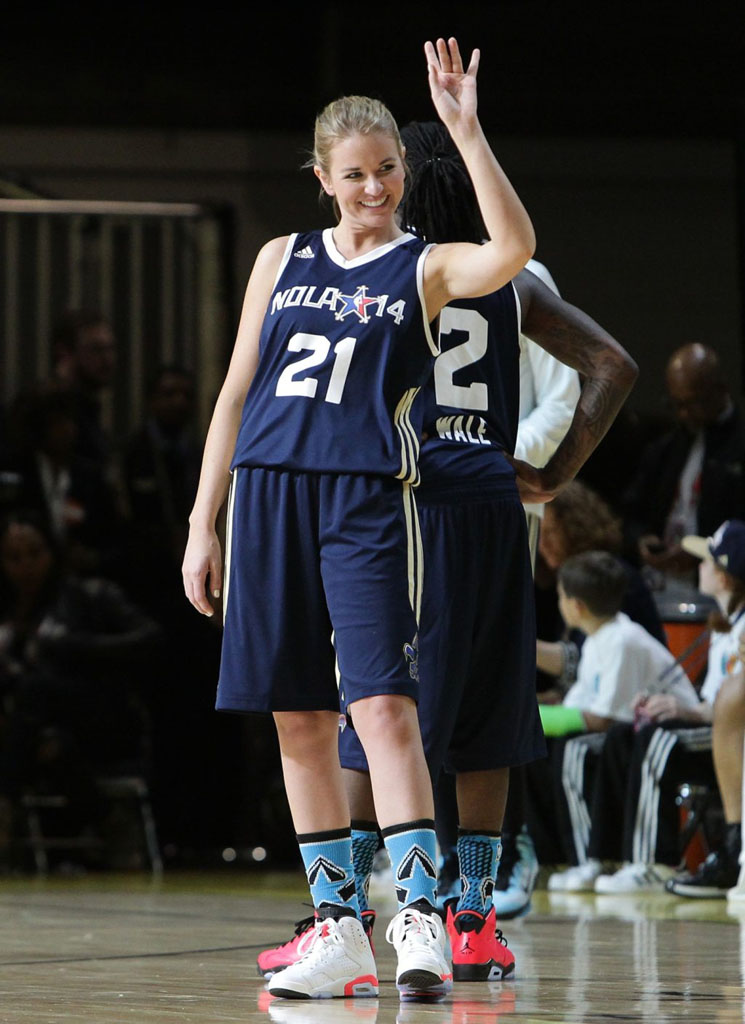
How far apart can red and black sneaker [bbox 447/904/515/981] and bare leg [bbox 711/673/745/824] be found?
2.08m

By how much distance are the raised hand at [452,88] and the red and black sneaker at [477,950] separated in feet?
4.00

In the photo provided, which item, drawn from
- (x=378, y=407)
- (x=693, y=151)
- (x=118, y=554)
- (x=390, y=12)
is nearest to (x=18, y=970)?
(x=378, y=407)

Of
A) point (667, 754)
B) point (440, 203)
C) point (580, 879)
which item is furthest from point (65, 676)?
point (440, 203)

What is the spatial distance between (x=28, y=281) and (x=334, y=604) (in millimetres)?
7760

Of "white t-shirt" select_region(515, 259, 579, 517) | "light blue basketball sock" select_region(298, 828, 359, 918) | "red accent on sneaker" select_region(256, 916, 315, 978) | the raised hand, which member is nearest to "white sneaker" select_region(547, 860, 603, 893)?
"white t-shirt" select_region(515, 259, 579, 517)

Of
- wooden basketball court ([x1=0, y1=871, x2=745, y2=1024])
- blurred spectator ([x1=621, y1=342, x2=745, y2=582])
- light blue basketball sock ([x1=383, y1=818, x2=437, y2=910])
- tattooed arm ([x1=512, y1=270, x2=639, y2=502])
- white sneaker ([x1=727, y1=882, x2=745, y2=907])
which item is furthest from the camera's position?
blurred spectator ([x1=621, y1=342, x2=745, y2=582])

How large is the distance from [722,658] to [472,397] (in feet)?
8.20

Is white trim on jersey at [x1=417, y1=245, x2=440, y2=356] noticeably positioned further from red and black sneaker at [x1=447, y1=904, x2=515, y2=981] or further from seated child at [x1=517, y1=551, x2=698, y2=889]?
seated child at [x1=517, y1=551, x2=698, y2=889]

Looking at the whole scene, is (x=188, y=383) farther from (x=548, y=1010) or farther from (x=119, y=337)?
(x=548, y=1010)

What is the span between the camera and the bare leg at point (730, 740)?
4680 mm

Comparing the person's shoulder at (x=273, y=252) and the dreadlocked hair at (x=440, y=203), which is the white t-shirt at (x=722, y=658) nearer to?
the dreadlocked hair at (x=440, y=203)

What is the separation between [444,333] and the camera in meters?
2.88

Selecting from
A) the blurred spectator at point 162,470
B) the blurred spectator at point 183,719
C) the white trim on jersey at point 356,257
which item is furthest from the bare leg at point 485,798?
the blurred spectator at point 162,470

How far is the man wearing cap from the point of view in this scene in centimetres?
493
